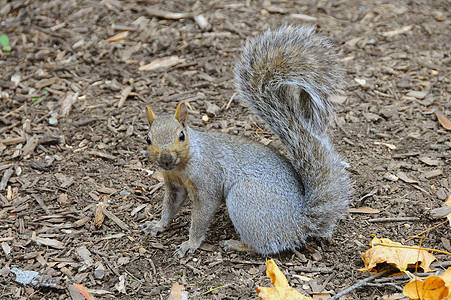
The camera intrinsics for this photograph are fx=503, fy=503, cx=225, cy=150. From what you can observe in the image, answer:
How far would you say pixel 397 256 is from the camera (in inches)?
127

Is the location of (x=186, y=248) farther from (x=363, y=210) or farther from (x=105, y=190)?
(x=363, y=210)

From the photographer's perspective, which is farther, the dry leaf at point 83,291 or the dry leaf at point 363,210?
the dry leaf at point 363,210

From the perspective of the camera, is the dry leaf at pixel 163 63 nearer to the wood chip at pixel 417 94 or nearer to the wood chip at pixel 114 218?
the wood chip at pixel 114 218

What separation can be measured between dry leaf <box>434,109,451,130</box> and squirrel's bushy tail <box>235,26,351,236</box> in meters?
1.66

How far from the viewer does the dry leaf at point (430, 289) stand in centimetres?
269

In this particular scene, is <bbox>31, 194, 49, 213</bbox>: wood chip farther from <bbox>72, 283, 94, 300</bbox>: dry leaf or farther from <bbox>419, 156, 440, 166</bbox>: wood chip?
<bbox>419, 156, 440, 166</bbox>: wood chip

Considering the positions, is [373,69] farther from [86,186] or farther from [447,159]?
[86,186]

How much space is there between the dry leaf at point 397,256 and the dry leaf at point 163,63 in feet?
10.7

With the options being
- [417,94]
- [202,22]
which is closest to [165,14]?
[202,22]

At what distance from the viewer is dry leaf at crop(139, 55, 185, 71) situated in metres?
5.66

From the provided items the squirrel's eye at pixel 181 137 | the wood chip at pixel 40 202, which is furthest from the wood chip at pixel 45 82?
the squirrel's eye at pixel 181 137

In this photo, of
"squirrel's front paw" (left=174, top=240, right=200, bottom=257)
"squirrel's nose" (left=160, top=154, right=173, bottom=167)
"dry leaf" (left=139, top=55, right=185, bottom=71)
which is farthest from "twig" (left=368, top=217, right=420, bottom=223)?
"dry leaf" (left=139, top=55, right=185, bottom=71)

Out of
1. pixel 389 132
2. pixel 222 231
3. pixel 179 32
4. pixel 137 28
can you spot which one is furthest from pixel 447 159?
pixel 137 28

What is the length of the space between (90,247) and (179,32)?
10.8 feet
